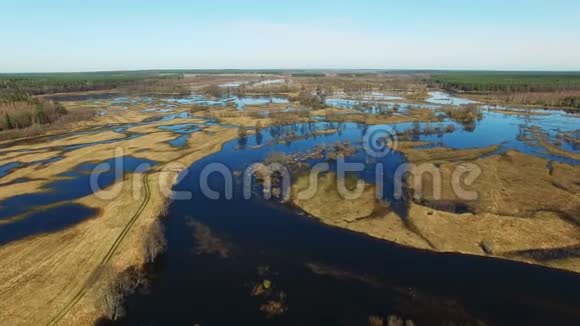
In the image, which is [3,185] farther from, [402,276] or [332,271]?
[402,276]

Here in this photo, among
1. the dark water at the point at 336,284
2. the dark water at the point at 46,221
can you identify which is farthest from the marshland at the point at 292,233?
the dark water at the point at 46,221

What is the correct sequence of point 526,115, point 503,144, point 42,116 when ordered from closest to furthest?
point 503,144, point 42,116, point 526,115

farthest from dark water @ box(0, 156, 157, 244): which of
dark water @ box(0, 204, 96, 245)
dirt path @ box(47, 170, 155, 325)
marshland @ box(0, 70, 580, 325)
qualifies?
dirt path @ box(47, 170, 155, 325)

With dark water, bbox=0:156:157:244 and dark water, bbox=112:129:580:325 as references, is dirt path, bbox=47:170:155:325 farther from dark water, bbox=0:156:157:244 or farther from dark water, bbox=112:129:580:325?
dark water, bbox=0:156:157:244

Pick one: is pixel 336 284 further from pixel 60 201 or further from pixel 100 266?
pixel 60 201

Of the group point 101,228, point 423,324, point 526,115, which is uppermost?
point 526,115

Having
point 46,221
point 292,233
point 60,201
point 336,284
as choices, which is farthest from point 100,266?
point 336,284

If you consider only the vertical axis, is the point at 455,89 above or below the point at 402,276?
above

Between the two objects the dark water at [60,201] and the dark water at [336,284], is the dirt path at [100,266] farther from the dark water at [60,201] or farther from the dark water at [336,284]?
the dark water at [60,201]

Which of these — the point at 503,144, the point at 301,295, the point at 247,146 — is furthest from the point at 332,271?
the point at 503,144
